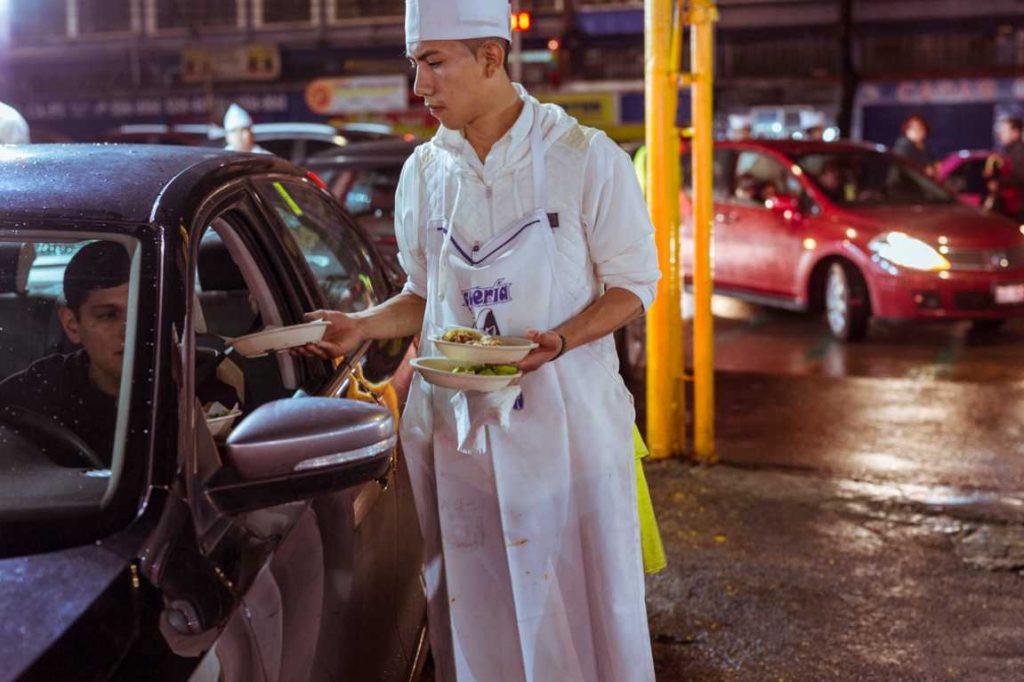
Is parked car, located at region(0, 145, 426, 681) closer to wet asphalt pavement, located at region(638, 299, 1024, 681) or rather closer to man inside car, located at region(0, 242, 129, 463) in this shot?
man inside car, located at region(0, 242, 129, 463)

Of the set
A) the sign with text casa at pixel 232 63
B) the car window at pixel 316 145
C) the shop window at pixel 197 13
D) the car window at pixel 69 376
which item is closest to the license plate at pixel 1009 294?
the car window at pixel 69 376

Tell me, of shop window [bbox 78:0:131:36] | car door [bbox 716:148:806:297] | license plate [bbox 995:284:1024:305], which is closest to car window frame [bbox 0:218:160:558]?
license plate [bbox 995:284:1024:305]

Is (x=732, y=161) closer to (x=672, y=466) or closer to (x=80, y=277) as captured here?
(x=672, y=466)

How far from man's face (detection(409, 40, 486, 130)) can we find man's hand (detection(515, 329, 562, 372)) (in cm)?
49

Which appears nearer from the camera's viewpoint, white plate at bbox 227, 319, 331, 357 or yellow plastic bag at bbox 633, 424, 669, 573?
white plate at bbox 227, 319, 331, 357

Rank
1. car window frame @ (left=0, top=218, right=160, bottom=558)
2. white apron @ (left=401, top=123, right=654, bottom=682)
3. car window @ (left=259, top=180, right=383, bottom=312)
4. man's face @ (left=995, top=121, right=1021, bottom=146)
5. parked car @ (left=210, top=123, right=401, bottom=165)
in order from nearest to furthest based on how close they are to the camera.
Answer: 1. car window frame @ (left=0, top=218, right=160, bottom=558)
2. white apron @ (left=401, top=123, right=654, bottom=682)
3. car window @ (left=259, top=180, right=383, bottom=312)
4. man's face @ (left=995, top=121, right=1021, bottom=146)
5. parked car @ (left=210, top=123, right=401, bottom=165)

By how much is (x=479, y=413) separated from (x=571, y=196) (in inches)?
19.2

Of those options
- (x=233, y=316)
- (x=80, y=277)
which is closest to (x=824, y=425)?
(x=233, y=316)

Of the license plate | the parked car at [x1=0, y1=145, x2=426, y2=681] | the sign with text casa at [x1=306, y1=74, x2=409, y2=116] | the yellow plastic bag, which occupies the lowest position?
the license plate

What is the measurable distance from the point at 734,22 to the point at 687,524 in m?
26.4

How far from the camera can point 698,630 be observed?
443cm

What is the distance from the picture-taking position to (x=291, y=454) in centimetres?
211

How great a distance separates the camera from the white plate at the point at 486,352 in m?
2.46

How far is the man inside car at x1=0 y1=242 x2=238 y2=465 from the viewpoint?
232cm
